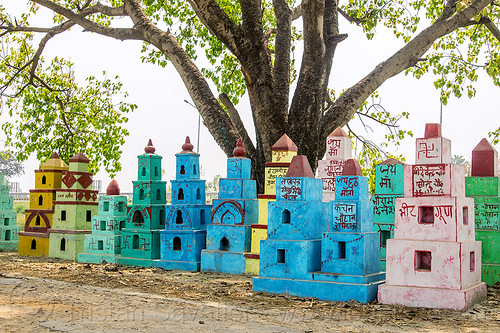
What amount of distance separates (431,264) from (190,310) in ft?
10.8

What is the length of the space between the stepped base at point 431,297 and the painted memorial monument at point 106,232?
667 cm

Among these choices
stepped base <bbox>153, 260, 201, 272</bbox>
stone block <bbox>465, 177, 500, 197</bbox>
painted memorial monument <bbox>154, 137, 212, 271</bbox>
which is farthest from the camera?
painted memorial monument <bbox>154, 137, 212, 271</bbox>

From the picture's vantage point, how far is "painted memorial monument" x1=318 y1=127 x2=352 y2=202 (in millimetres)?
10977

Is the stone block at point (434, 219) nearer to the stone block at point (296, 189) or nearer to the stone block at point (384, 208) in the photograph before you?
the stone block at point (296, 189)

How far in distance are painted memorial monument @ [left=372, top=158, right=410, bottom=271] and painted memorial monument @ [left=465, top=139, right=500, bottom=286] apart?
1.18 m

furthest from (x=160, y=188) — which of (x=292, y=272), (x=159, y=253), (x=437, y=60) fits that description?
(x=437, y=60)

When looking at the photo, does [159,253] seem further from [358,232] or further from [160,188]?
[358,232]

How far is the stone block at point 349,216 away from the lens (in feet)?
28.7

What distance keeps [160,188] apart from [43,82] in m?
6.70

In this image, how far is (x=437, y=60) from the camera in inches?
628

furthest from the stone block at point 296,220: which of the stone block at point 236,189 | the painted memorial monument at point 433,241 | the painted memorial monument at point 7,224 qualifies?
the painted memorial monument at point 7,224

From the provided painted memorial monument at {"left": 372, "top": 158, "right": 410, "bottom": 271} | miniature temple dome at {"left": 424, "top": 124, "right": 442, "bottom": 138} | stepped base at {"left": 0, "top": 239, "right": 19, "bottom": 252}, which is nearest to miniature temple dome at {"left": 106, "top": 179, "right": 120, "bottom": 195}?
stepped base at {"left": 0, "top": 239, "right": 19, "bottom": 252}

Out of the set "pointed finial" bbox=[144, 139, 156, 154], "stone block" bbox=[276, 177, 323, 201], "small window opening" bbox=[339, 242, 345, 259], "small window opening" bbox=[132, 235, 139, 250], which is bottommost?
"small window opening" bbox=[132, 235, 139, 250]

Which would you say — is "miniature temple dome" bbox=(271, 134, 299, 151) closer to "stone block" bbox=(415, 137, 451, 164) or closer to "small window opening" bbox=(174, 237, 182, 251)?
"small window opening" bbox=(174, 237, 182, 251)
